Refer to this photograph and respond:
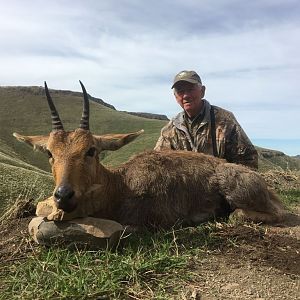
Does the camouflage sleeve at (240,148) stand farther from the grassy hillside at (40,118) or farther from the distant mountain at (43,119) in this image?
the grassy hillside at (40,118)

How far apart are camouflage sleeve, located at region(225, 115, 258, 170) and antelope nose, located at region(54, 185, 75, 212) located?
5.02 m

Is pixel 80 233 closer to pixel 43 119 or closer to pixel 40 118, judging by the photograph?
pixel 43 119

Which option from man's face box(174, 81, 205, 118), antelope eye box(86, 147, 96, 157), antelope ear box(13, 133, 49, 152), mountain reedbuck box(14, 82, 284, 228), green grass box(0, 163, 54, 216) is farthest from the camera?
green grass box(0, 163, 54, 216)

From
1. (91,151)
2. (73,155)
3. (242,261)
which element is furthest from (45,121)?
(242,261)

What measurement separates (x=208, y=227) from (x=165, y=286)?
89.1 inches

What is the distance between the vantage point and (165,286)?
476 centimetres

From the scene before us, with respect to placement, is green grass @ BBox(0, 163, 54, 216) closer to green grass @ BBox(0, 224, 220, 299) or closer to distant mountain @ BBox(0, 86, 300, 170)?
green grass @ BBox(0, 224, 220, 299)

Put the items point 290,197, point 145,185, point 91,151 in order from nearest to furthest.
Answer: point 91,151 < point 145,185 < point 290,197

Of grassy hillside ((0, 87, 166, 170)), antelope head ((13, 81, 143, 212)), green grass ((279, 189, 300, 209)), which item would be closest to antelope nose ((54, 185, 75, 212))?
antelope head ((13, 81, 143, 212))

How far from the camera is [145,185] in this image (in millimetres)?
7281

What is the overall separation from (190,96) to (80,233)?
5183 mm

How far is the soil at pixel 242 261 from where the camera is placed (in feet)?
15.6

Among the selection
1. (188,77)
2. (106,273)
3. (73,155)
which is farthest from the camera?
(188,77)

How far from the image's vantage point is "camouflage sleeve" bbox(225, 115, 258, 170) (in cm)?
991
